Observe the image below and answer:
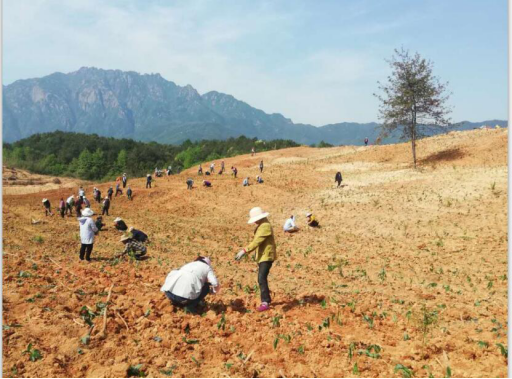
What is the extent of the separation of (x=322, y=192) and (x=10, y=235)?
22883mm

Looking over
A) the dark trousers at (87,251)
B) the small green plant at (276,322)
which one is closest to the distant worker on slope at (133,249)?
the dark trousers at (87,251)

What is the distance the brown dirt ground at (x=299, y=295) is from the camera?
523 cm

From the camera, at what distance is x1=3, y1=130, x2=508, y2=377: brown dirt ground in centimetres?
523

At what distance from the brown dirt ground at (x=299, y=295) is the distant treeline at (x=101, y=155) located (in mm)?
67809

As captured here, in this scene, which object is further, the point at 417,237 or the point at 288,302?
the point at 417,237

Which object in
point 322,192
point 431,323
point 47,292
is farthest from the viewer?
point 322,192

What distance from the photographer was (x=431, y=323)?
711cm

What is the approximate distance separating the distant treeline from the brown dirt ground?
67.8 meters

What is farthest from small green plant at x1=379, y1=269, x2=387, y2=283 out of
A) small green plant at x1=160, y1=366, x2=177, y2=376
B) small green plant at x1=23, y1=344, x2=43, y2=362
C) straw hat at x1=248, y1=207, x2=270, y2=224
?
small green plant at x1=23, y1=344, x2=43, y2=362

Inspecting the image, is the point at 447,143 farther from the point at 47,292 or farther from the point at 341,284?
the point at 47,292

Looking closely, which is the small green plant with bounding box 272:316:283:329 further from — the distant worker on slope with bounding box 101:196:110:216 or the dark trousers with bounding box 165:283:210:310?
the distant worker on slope with bounding box 101:196:110:216

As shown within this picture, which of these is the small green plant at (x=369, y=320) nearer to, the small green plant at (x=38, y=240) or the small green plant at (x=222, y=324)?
the small green plant at (x=222, y=324)

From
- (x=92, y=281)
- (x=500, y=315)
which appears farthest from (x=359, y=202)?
(x=92, y=281)

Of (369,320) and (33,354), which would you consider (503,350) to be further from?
(33,354)
